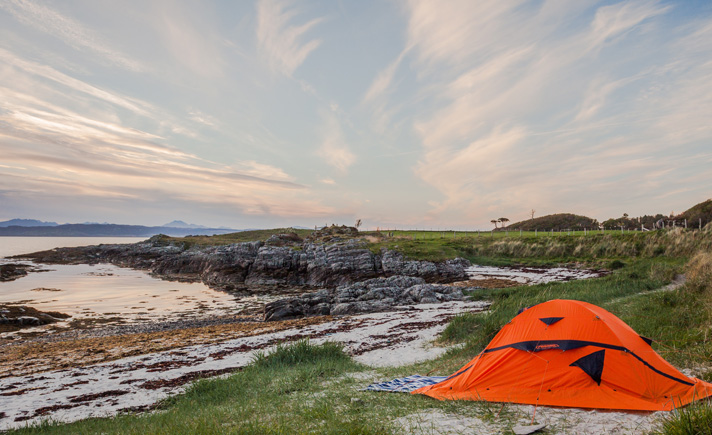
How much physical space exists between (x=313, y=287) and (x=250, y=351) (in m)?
25.6

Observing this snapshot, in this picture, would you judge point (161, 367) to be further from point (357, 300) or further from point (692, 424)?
point (692, 424)

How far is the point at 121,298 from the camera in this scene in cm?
3312

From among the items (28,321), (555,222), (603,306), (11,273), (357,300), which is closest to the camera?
(603,306)

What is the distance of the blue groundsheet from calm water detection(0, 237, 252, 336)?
21.9 meters

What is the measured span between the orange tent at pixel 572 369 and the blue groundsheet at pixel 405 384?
0.39 meters

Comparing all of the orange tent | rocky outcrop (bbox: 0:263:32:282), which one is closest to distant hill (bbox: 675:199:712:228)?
the orange tent

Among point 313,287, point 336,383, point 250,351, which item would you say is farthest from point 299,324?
point 313,287

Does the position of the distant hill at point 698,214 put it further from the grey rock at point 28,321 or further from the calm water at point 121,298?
the grey rock at point 28,321

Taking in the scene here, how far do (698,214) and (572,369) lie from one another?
A: 69.9m

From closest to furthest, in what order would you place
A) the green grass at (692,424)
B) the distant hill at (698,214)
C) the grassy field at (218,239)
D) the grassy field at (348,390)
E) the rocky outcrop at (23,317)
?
the green grass at (692,424) → the grassy field at (348,390) → the rocky outcrop at (23,317) → the distant hill at (698,214) → the grassy field at (218,239)

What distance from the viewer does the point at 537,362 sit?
6898 mm

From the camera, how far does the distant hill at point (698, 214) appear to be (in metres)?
53.5

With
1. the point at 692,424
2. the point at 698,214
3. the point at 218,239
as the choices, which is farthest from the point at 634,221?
the point at 218,239

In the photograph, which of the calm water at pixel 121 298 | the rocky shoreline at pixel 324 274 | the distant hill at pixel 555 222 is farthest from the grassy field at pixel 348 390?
the distant hill at pixel 555 222
